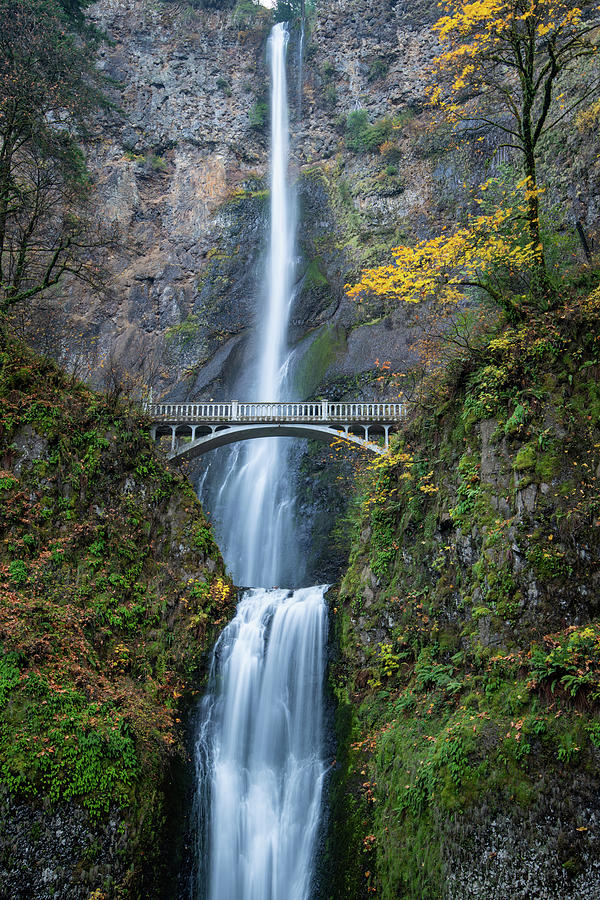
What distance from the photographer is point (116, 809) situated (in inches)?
396

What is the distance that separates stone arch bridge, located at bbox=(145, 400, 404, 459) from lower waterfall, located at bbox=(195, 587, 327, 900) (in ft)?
22.9

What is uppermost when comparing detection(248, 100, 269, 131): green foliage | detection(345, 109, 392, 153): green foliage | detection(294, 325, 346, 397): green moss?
detection(248, 100, 269, 131): green foliage

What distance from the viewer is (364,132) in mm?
33500

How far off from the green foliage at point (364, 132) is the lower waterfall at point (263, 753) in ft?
88.2

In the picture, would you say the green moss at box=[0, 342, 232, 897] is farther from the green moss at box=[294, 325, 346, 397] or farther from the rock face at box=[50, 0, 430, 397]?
the rock face at box=[50, 0, 430, 397]

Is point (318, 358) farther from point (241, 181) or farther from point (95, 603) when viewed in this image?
point (95, 603)

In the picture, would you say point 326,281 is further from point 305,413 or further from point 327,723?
point 327,723

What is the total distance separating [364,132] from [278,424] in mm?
21066

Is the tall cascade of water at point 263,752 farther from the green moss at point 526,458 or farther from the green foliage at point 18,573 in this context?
the green moss at point 526,458

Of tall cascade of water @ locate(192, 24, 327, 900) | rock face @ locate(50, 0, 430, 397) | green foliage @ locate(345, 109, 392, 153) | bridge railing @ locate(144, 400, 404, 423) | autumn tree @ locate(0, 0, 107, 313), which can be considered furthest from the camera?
green foliage @ locate(345, 109, 392, 153)

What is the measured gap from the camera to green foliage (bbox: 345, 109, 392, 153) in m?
32.9

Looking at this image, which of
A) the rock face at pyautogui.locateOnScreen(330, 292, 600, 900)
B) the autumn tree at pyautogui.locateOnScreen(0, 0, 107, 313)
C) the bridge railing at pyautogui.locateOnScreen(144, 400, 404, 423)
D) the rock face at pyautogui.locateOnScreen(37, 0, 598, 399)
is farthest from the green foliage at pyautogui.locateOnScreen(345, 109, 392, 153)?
the rock face at pyautogui.locateOnScreen(330, 292, 600, 900)

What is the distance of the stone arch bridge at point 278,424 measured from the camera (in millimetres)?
20406

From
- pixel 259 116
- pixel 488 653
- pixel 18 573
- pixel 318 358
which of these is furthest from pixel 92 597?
pixel 259 116
